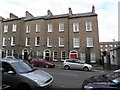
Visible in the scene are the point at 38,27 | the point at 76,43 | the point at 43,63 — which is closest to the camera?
the point at 43,63

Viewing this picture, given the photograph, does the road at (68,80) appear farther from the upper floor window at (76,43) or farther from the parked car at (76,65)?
the upper floor window at (76,43)

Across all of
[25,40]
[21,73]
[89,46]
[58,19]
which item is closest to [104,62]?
[89,46]

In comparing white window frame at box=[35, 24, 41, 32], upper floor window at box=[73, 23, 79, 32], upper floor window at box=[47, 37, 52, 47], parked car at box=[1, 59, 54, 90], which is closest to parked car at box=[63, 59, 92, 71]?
upper floor window at box=[73, 23, 79, 32]

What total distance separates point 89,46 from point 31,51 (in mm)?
12297

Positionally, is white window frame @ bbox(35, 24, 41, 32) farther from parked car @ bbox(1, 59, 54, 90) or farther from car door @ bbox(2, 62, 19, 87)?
car door @ bbox(2, 62, 19, 87)

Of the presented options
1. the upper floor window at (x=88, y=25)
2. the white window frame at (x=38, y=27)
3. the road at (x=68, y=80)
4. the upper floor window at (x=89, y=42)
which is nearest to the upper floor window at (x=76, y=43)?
the upper floor window at (x=89, y=42)

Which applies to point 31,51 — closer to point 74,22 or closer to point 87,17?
point 74,22

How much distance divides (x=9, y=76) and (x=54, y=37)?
32.1 meters

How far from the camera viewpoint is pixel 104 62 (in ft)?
116

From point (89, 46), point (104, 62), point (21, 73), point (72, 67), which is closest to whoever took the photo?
point (21, 73)

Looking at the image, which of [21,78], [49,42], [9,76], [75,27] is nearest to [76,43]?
[75,27]

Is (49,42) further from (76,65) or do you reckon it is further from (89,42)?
(76,65)

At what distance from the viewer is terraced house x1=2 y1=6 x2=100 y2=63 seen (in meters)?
38.7

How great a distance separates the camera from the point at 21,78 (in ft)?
29.1
